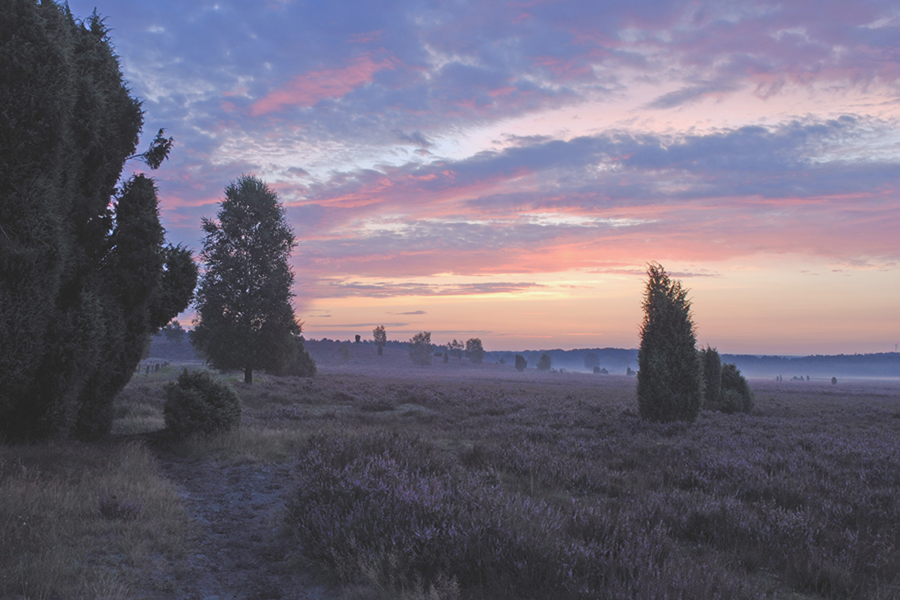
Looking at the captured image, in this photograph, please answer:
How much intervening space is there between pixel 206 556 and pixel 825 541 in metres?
6.87

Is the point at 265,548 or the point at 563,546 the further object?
the point at 265,548

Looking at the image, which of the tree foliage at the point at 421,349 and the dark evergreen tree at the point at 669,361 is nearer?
the dark evergreen tree at the point at 669,361

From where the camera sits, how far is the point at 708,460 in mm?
8477

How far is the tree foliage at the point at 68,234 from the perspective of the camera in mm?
7715

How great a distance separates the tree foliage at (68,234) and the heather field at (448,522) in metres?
1.22

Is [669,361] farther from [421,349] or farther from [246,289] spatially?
[421,349]

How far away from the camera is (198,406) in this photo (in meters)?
10.0

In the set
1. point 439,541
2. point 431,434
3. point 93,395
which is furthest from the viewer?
A: point 431,434

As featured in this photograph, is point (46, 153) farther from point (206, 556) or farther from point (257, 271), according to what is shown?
point (257, 271)

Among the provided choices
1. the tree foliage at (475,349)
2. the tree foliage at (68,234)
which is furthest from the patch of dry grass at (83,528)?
the tree foliage at (475,349)

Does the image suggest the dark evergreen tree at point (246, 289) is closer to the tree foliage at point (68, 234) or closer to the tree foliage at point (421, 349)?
the tree foliage at point (68, 234)

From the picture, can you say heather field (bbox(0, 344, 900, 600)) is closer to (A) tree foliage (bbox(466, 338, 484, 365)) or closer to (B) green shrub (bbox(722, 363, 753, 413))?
(B) green shrub (bbox(722, 363, 753, 413))

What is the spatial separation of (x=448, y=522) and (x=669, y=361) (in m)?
11.6

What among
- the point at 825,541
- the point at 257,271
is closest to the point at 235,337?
the point at 257,271
